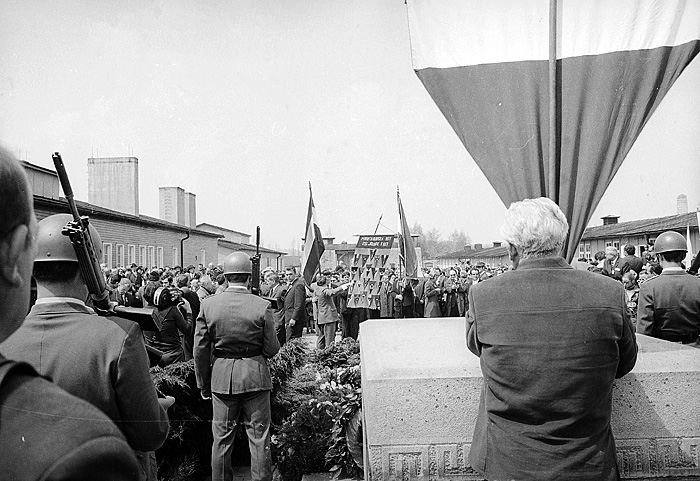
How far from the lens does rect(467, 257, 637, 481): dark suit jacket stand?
1.70 m

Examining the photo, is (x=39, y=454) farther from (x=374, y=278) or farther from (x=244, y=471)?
(x=374, y=278)

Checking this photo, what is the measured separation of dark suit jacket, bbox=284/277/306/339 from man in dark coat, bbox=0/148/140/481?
922cm

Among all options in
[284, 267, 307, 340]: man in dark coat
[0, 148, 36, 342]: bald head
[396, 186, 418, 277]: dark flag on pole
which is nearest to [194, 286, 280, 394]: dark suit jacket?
[0, 148, 36, 342]: bald head

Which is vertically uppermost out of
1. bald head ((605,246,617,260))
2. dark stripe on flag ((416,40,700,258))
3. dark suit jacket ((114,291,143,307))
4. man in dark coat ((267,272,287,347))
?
dark stripe on flag ((416,40,700,258))

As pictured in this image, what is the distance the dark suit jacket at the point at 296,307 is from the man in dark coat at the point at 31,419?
30.3 ft

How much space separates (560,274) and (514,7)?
4.31ft

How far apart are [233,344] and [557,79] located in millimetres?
2692

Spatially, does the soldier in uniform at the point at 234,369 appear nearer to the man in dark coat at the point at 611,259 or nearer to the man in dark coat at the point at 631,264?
the man in dark coat at the point at 631,264

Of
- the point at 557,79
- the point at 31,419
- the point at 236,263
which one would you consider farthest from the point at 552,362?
the point at 236,263

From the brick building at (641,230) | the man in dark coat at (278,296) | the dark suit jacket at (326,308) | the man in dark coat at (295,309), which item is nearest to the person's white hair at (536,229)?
the brick building at (641,230)

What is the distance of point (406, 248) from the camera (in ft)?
39.5

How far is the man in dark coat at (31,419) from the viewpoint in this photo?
638mm

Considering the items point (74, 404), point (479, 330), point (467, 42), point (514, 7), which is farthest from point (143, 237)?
point (514, 7)

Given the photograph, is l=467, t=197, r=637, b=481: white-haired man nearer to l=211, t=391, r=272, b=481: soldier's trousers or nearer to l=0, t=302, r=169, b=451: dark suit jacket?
l=0, t=302, r=169, b=451: dark suit jacket
